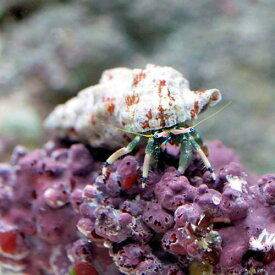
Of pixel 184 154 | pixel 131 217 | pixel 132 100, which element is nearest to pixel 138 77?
pixel 132 100

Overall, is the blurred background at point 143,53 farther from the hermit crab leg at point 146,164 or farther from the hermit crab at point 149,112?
the hermit crab leg at point 146,164

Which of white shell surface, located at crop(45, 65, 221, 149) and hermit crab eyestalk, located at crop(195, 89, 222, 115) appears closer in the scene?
white shell surface, located at crop(45, 65, 221, 149)

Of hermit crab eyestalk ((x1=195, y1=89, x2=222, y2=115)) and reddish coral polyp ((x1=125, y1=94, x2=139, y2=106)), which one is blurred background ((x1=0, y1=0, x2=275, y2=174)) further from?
reddish coral polyp ((x1=125, y1=94, x2=139, y2=106))

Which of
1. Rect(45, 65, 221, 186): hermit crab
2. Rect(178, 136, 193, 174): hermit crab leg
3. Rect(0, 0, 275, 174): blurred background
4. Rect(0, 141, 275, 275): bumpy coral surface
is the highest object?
Rect(0, 0, 275, 174): blurred background

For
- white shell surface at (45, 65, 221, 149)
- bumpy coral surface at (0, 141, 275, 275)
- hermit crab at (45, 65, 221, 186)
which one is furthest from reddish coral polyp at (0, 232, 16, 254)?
hermit crab at (45, 65, 221, 186)

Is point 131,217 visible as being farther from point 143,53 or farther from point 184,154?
point 143,53

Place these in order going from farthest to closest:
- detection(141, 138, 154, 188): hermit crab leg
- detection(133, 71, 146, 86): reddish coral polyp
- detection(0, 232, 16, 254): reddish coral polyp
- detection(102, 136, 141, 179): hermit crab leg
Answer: detection(0, 232, 16, 254): reddish coral polyp < detection(133, 71, 146, 86): reddish coral polyp < detection(102, 136, 141, 179): hermit crab leg < detection(141, 138, 154, 188): hermit crab leg

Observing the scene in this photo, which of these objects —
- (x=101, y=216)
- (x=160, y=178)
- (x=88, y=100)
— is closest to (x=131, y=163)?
(x=160, y=178)
